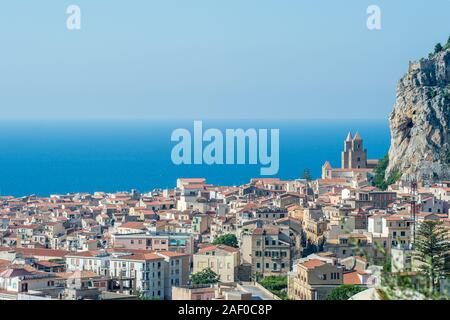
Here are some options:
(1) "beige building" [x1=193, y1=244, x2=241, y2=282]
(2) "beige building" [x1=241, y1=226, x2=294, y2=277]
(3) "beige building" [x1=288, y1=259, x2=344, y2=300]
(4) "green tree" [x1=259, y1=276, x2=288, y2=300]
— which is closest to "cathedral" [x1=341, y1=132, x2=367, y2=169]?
(2) "beige building" [x1=241, y1=226, x2=294, y2=277]

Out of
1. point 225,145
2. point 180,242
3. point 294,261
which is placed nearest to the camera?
point 294,261

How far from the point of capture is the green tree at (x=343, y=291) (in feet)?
62.1

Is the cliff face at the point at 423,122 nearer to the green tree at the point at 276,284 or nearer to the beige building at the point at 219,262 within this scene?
the beige building at the point at 219,262

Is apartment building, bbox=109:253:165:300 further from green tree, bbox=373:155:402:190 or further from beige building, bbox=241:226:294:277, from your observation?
green tree, bbox=373:155:402:190

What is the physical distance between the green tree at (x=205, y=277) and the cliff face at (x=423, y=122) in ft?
Answer: 50.3

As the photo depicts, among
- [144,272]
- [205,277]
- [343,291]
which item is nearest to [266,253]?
[205,277]

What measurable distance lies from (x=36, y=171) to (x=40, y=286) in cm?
5646

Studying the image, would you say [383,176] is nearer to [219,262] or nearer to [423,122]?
[423,122]

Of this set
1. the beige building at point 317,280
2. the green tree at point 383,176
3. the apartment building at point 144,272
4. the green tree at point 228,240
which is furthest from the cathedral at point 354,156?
the beige building at point 317,280

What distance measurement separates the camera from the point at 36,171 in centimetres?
7456

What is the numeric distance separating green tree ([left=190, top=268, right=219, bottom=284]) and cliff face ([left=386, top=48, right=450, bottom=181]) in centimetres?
1533

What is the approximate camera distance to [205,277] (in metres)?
22.9
